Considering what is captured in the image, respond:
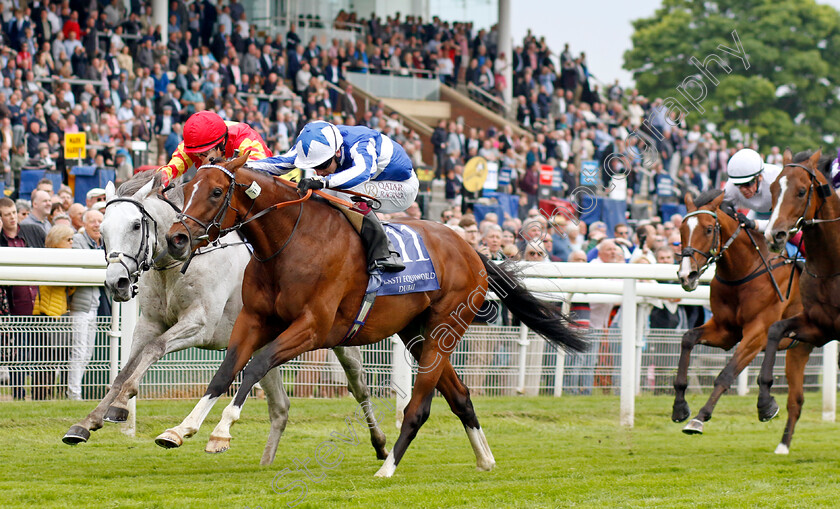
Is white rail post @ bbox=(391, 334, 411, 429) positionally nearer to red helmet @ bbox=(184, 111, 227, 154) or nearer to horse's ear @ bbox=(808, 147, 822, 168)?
red helmet @ bbox=(184, 111, 227, 154)

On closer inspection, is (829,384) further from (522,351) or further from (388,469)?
(388,469)

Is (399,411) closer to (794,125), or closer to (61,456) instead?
(61,456)

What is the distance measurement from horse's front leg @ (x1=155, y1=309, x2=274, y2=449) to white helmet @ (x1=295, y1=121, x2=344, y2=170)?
0.81 metres

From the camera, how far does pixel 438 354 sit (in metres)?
6.05

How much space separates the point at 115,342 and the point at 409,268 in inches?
81.1

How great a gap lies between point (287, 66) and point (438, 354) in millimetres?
13648

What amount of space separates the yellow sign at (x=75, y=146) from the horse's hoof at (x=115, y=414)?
6.56 metres

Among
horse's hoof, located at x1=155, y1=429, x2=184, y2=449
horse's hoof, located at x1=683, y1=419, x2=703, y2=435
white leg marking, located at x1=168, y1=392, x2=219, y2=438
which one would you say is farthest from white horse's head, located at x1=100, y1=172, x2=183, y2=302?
horse's hoof, located at x1=683, y1=419, x2=703, y2=435

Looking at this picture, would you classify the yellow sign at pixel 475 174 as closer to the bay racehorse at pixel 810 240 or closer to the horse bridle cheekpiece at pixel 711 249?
the horse bridle cheekpiece at pixel 711 249

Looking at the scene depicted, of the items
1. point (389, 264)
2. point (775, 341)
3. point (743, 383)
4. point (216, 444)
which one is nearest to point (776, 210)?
point (775, 341)

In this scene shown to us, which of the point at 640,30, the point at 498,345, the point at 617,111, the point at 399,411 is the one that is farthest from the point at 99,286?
the point at 640,30

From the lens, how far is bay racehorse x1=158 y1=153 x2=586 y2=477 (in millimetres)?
5055

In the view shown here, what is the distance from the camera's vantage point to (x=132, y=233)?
5348 mm

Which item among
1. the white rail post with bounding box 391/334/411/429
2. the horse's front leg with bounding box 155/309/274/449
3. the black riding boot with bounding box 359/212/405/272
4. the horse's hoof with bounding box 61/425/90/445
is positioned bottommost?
the white rail post with bounding box 391/334/411/429
